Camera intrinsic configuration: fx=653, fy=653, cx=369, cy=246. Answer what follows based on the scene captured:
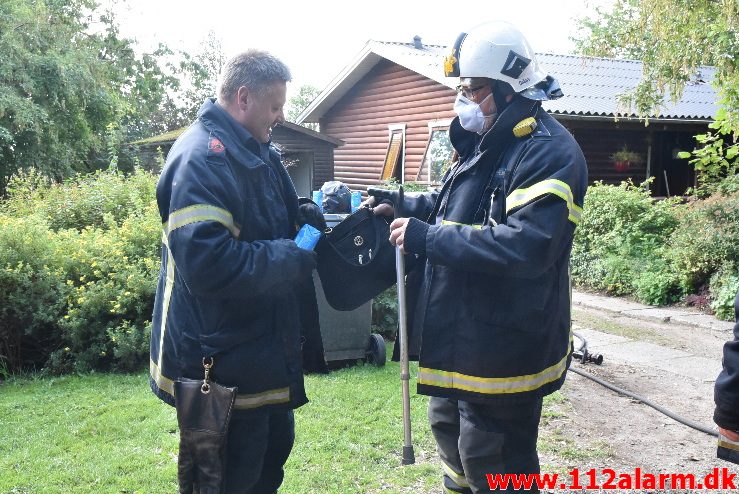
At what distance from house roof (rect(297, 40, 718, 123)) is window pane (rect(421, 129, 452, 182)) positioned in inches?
63.8

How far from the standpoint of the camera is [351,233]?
10.7ft

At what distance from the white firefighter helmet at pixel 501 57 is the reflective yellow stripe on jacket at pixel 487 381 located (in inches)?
46.8

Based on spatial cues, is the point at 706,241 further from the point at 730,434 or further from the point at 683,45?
the point at 730,434

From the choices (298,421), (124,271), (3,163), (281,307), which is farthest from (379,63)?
(281,307)

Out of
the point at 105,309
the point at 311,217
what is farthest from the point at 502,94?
the point at 105,309

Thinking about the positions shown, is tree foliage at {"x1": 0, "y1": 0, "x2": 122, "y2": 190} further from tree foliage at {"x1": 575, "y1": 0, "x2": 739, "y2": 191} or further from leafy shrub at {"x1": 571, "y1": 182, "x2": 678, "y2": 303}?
tree foliage at {"x1": 575, "y1": 0, "x2": 739, "y2": 191}

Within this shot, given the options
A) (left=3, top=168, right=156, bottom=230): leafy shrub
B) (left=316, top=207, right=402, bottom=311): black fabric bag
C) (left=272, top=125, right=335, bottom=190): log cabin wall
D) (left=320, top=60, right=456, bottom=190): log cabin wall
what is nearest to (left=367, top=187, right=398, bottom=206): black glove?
(left=316, top=207, right=402, bottom=311): black fabric bag

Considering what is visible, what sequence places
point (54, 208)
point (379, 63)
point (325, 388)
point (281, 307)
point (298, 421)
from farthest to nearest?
point (379, 63) → point (54, 208) → point (325, 388) → point (298, 421) → point (281, 307)

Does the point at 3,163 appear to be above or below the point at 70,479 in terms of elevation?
above

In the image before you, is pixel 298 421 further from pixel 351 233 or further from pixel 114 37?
pixel 114 37

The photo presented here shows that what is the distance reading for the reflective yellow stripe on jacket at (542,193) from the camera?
247 centimetres

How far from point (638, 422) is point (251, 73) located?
405cm

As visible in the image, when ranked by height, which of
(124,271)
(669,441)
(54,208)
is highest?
(54,208)

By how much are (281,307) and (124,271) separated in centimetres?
403
